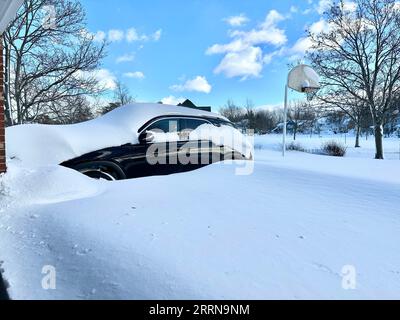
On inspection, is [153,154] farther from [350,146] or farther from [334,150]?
[350,146]

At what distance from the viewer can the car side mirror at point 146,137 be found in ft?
16.3

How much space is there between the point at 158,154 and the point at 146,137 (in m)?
0.33

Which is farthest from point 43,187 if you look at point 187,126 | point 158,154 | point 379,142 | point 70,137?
point 379,142

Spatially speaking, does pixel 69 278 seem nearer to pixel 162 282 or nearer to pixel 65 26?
pixel 162 282

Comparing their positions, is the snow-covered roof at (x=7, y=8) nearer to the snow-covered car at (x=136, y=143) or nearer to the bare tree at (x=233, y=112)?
the snow-covered car at (x=136, y=143)

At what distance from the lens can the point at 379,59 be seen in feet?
63.6

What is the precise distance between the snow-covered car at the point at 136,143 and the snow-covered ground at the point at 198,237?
714 millimetres

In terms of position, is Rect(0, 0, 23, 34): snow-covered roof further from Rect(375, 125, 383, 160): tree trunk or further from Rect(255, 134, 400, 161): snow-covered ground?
Rect(375, 125, 383, 160): tree trunk

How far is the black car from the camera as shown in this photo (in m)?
4.59

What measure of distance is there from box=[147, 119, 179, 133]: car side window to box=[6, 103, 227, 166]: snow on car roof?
5.0 inches

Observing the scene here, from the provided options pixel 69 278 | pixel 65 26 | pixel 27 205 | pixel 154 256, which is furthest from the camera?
pixel 65 26

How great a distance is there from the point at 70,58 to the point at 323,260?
57.7 feet
